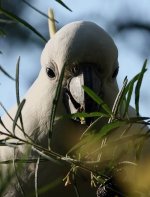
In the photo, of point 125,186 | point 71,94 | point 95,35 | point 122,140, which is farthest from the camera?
point 95,35

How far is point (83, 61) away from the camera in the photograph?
2041 mm

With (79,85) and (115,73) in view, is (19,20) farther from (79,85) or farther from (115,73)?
(115,73)

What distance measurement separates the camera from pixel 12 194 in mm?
1982

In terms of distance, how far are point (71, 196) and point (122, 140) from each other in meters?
1.41

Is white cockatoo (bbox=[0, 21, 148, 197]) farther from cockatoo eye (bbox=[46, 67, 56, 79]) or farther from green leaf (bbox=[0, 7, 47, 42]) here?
green leaf (bbox=[0, 7, 47, 42])

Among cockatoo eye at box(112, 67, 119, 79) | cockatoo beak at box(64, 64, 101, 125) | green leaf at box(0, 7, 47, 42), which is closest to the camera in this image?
green leaf at box(0, 7, 47, 42)

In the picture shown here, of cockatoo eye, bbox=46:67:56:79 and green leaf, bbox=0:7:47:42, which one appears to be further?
cockatoo eye, bbox=46:67:56:79

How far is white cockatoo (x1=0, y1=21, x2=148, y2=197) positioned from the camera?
195 cm

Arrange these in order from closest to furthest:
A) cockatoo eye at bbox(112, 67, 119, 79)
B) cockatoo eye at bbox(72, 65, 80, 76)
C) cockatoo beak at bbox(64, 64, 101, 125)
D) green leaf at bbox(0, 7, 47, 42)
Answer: green leaf at bbox(0, 7, 47, 42) → cockatoo beak at bbox(64, 64, 101, 125) → cockatoo eye at bbox(72, 65, 80, 76) → cockatoo eye at bbox(112, 67, 119, 79)

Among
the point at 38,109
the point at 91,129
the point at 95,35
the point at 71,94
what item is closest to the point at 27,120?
the point at 38,109

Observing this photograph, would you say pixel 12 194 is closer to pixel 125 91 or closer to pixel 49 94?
pixel 49 94

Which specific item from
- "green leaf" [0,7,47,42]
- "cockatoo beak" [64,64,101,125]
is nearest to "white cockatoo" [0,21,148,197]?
"cockatoo beak" [64,64,101,125]

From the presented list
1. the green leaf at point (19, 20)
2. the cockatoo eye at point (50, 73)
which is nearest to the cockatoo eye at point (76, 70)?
the cockatoo eye at point (50, 73)

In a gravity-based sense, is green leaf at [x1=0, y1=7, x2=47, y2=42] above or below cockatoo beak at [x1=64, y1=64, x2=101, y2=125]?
above
